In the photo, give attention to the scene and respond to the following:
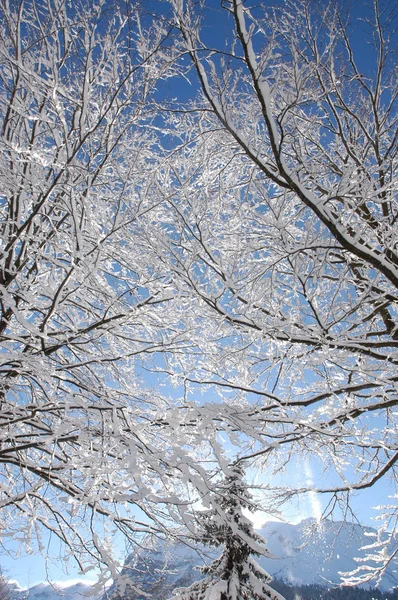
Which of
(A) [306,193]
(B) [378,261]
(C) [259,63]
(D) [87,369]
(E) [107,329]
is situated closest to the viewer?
(C) [259,63]

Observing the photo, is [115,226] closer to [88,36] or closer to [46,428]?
[88,36]

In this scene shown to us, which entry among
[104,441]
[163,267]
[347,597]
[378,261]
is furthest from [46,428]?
[347,597]

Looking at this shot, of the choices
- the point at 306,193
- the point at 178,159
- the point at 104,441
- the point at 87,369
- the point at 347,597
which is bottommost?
the point at 347,597

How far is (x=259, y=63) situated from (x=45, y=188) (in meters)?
1.87

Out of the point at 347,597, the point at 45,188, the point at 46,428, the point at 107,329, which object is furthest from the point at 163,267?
the point at 347,597

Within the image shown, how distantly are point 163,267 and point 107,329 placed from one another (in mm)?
828

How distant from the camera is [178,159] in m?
3.62

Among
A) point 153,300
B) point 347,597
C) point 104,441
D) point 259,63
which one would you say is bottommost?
point 347,597

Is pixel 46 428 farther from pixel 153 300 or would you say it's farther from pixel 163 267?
pixel 163 267

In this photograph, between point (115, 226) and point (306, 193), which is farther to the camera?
point (115, 226)

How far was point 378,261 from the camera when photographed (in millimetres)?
2557

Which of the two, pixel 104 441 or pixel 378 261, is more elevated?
pixel 378 261

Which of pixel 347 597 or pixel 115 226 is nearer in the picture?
pixel 115 226

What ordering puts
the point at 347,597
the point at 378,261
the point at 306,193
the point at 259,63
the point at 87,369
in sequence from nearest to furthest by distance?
the point at 259,63
the point at 306,193
the point at 378,261
the point at 87,369
the point at 347,597
